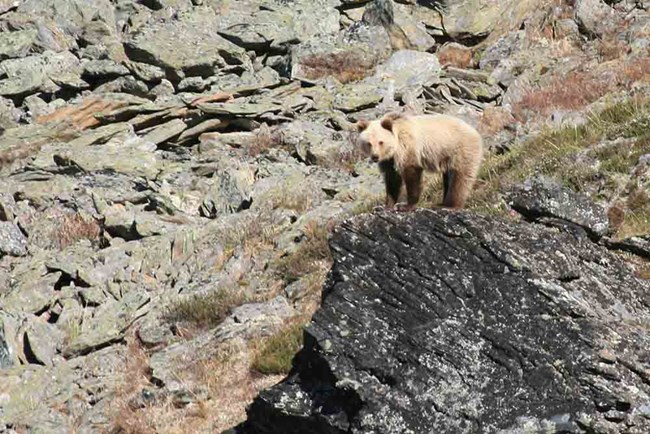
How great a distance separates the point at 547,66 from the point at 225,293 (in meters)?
A: 12.0

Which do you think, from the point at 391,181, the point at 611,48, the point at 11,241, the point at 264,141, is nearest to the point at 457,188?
the point at 391,181

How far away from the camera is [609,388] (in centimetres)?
710

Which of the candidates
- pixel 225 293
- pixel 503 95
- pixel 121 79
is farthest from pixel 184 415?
pixel 121 79

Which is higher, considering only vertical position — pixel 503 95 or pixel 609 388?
pixel 609 388

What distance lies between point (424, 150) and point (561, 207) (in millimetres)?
1875

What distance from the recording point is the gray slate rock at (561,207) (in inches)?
379

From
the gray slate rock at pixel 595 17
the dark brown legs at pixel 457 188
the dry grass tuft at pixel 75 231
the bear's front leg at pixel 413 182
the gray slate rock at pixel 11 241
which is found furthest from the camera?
the gray slate rock at pixel 595 17

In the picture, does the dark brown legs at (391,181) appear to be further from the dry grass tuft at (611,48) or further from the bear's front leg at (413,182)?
the dry grass tuft at (611,48)

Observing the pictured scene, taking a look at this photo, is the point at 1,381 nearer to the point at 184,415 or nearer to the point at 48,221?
the point at 184,415

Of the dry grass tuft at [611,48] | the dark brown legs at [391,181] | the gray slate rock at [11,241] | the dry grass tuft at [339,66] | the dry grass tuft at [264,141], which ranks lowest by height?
the gray slate rock at [11,241]

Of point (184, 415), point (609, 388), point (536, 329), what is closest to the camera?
point (609, 388)

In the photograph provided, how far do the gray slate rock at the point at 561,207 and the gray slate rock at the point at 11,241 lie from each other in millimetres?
10728


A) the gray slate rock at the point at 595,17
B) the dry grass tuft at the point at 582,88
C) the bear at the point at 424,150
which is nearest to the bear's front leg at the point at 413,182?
the bear at the point at 424,150

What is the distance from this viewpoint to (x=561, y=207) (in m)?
9.68
